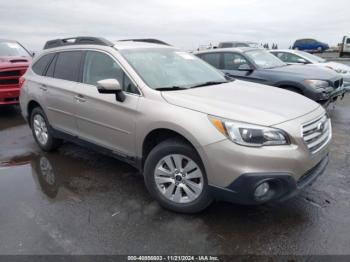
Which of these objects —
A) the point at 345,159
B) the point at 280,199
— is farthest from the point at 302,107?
the point at 345,159

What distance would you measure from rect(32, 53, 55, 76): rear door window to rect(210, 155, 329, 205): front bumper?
352 cm

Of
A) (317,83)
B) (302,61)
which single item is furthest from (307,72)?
(302,61)

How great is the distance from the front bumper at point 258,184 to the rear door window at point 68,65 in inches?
102

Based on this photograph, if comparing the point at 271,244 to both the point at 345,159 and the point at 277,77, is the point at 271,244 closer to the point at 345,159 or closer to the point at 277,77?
the point at 345,159

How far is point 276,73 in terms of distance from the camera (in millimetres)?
6969

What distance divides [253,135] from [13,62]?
7394 mm

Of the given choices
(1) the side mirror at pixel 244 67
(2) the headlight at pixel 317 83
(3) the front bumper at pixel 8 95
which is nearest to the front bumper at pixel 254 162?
(2) the headlight at pixel 317 83

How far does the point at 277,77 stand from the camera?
688 centimetres

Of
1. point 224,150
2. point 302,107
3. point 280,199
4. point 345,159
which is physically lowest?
point 345,159

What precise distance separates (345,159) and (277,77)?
8.84ft

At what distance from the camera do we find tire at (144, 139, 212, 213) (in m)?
Result: 3.09

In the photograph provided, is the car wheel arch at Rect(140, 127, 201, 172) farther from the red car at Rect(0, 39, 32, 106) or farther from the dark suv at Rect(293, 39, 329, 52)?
the dark suv at Rect(293, 39, 329, 52)

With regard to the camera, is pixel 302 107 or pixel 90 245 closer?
pixel 90 245

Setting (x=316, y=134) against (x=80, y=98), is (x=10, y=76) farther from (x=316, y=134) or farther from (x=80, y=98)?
(x=316, y=134)
